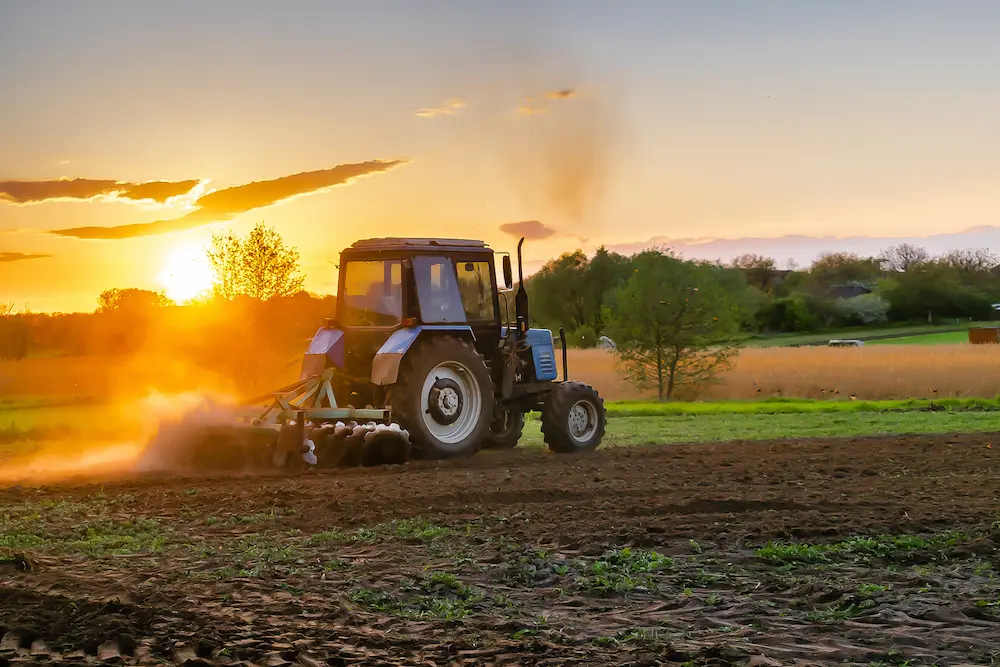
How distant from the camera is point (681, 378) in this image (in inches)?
1368

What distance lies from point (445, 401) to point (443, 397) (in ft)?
0.26

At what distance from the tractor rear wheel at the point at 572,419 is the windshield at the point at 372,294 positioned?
8.70 ft

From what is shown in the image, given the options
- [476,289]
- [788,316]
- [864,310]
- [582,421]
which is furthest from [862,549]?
[864,310]

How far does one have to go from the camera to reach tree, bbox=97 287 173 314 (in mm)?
27469

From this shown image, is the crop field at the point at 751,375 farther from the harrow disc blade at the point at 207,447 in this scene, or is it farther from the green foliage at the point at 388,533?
the green foliage at the point at 388,533

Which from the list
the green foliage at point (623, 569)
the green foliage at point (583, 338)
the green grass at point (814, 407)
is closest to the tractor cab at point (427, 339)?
the green foliage at point (623, 569)

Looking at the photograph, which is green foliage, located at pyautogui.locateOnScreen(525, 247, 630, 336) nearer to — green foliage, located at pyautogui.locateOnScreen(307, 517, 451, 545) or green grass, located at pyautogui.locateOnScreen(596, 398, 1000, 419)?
green grass, located at pyautogui.locateOnScreen(596, 398, 1000, 419)

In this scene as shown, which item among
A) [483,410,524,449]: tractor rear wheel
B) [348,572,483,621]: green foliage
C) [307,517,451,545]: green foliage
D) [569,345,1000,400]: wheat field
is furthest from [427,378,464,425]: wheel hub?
[569,345,1000,400]: wheat field

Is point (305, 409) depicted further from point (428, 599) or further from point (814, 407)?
point (814, 407)

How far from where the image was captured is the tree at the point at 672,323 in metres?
33.8

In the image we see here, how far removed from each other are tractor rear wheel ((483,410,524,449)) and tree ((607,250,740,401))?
18.8m

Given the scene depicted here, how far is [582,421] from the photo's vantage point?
15320 mm

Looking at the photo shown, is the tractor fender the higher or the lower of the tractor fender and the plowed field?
the higher

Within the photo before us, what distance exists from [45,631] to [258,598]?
1.19 m
